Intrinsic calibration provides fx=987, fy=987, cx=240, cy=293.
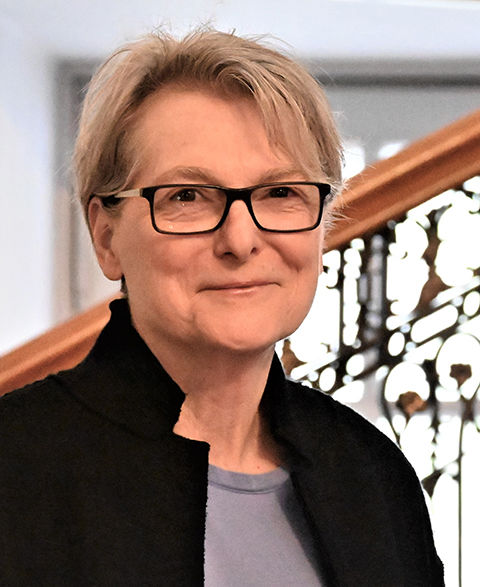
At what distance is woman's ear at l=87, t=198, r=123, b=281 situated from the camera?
131 cm

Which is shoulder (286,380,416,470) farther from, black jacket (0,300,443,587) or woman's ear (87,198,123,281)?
woman's ear (87,198,123,281)

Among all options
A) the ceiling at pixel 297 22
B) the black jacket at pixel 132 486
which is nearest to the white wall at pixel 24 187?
the ceiling at pixel 297 22

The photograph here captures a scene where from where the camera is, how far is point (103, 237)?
133 cm

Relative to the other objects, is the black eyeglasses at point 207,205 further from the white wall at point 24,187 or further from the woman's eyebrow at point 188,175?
the white wall at point 24,187

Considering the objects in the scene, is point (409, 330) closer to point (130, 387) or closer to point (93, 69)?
point (130, 387)

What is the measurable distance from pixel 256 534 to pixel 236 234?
405 millimetres

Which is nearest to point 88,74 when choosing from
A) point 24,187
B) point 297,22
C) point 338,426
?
point 24,187

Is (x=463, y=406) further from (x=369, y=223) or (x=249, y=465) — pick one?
(x=249, y=465)

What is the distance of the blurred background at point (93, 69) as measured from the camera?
20.4 feet

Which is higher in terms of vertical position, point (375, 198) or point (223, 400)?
point (375, 198)

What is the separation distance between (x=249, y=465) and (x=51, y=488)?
306 millimetres

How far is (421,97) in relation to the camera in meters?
7.04

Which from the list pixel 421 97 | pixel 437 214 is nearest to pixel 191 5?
pixel 421 97

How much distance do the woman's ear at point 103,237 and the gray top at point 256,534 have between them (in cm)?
30
